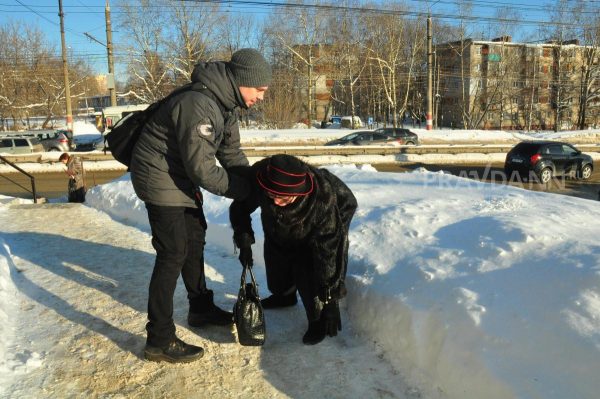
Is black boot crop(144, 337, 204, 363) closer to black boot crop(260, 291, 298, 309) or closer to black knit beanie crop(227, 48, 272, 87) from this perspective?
black boot crop(260, 291, 298, 309)

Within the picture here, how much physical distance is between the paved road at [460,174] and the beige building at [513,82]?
33.6 meters

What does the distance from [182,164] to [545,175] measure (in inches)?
567

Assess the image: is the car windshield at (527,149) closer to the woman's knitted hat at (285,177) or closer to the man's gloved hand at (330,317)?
the man's gloved hand at (330,317)

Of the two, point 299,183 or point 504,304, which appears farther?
Result: point 299,183

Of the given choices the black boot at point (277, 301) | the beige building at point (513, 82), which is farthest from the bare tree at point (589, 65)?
the black boot at point (277, 301)

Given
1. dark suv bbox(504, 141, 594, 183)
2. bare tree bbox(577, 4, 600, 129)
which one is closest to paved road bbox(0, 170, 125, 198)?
dark suv bbox(504, 141, 594, 183)

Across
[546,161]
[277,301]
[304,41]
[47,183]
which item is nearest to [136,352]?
[277,301]

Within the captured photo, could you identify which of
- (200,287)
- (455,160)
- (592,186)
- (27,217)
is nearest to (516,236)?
(200,287)

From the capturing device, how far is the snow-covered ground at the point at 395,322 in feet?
7.29

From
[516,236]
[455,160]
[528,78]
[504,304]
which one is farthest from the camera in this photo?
[528,78]

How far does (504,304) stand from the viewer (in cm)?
246

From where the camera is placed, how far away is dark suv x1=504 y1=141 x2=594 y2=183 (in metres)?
14.5

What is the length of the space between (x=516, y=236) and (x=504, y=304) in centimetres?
84

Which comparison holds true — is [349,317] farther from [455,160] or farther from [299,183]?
[455,160]
